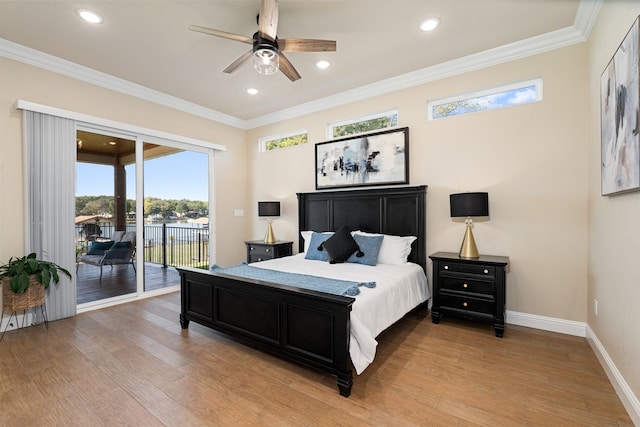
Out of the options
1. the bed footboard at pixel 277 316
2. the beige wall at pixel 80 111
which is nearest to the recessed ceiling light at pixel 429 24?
the bed footboard at pixel 277 316

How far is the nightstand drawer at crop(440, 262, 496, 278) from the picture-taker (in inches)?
117

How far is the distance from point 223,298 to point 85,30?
3.00 m

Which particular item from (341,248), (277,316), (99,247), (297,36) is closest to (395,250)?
(341,248)

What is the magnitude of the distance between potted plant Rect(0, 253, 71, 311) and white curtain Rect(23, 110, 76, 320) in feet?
0.85

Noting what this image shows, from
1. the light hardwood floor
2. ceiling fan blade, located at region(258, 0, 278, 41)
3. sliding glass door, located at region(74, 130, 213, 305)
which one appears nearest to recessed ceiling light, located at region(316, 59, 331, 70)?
ceiling fan blade, located at region(258, 0, 278, 41)

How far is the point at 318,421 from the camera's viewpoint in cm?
177

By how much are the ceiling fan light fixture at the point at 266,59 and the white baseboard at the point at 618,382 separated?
3.47 m

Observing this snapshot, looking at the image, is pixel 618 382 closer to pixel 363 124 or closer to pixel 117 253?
pixel 363 124

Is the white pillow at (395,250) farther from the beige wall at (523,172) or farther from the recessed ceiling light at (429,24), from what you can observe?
the recessed ceiling light at (429,24)

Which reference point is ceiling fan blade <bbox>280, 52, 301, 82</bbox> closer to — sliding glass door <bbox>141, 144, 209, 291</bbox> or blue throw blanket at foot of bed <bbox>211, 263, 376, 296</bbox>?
blue throw blanket at foot of bed <bbox>211, 263, 376, 296</bbox>

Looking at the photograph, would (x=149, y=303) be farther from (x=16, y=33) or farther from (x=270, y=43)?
(x=270, y=43)

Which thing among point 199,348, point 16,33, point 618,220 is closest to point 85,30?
point 16,33

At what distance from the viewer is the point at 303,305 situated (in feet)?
7.38

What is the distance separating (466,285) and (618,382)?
1275 millimetres
